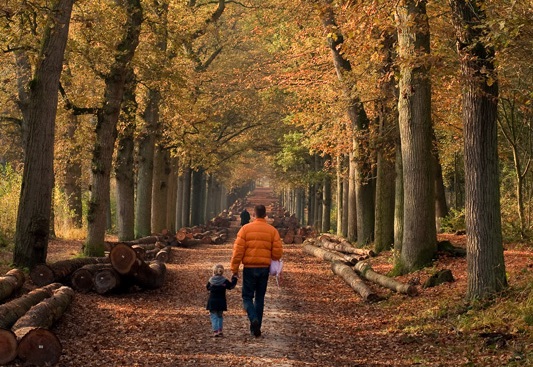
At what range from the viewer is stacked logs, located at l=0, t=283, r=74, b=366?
816 cm

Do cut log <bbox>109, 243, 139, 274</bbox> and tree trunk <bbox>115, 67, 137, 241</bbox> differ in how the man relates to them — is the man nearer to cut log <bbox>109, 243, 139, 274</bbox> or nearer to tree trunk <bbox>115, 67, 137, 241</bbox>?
cut log <bbox>109, 243, 139, 274</bbox>

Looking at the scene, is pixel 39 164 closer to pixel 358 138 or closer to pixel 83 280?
pixel 83 280

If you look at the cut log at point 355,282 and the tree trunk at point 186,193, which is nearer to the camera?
the cut log at point 355,282

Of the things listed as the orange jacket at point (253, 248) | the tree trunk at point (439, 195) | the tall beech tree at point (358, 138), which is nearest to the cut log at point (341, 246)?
the tall beech tree at point (358, 138)

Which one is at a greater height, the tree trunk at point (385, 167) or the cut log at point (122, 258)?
the tree trunk at point (385, 167)

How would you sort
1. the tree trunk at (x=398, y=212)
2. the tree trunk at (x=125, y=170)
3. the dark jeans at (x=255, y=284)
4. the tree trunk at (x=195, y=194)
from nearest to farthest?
the dark jeans at (x=255, y=284)
the tree trunk at (x=398, y=212)
the tree trunk at (x=125, y=170)
the tree trunk at (x=195, y=194)

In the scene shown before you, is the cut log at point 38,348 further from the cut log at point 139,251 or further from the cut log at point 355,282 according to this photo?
the cut log at point 355,282

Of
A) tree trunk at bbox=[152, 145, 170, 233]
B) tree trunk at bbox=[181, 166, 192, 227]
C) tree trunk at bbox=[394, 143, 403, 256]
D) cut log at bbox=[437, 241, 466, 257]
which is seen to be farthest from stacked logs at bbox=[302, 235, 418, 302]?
tree trunk at bbox=[181, 166, 192, 227]

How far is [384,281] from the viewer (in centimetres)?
1612

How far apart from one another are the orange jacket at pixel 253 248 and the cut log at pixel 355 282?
4.69 meters

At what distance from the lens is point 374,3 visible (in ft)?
35.1

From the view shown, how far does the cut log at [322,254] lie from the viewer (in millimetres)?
23408

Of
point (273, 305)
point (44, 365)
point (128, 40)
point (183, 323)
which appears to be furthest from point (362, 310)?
point (128, 40)

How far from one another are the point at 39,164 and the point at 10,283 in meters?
3.59
